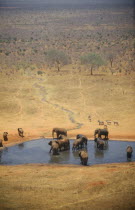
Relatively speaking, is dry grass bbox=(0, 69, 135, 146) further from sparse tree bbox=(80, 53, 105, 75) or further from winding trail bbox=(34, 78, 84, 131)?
sparse tree bbox=(80, 53, 105, 75)

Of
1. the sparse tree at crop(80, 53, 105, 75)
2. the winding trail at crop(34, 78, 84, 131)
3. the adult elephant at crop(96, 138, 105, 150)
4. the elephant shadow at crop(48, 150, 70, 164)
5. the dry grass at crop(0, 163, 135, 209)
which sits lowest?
the dry grass at crop(0, 163, 135, 209)

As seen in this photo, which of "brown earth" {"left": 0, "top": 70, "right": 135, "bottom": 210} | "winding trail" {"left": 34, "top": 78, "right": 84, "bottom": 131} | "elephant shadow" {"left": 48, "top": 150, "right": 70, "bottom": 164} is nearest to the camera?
"brown earth" {"left": 0, "top": 70, "right": 135, "bottom": 210}

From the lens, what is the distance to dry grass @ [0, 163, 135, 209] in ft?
52.9

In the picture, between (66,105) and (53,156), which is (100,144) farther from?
(66,105)

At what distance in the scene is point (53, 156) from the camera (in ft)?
75.0

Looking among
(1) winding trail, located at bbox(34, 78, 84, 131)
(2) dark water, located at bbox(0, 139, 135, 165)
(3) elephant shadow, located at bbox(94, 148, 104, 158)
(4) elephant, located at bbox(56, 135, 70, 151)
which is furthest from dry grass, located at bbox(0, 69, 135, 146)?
(4) elephant, located at bbox(56, 135, 70, 151)

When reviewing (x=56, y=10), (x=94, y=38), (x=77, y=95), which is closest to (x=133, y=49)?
(x=94, y=38)

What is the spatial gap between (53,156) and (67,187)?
205 inches

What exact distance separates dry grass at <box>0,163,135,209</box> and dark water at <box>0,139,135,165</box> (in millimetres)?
1069

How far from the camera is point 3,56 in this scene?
72188 mm

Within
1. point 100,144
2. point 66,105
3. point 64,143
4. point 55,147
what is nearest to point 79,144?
point 64,143

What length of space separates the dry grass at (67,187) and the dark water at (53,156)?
1.07 meters

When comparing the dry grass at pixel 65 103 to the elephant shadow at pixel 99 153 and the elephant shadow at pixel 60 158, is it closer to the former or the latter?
the elephant shadow at pixel 99 153

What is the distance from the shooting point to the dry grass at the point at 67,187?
1612 cm
